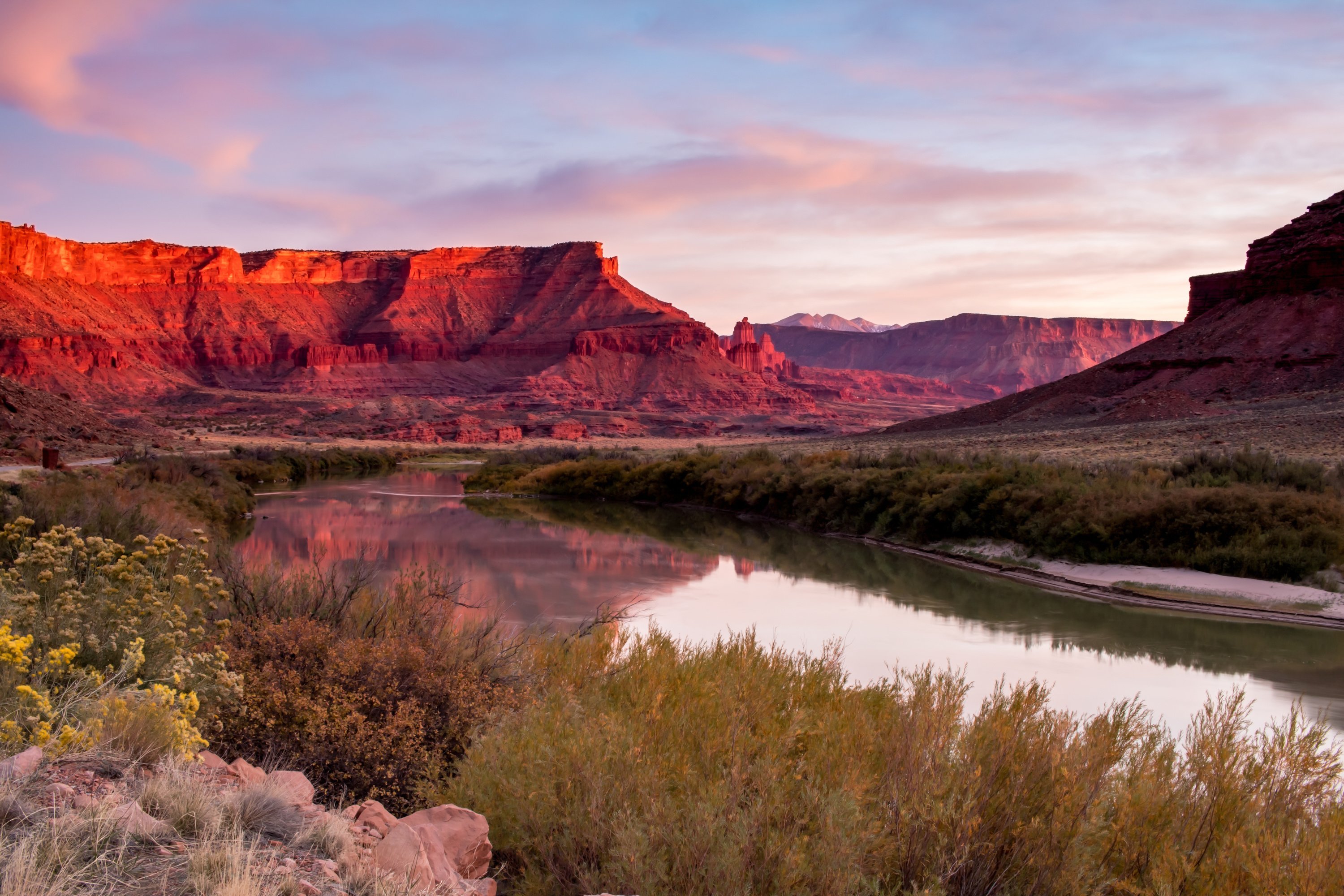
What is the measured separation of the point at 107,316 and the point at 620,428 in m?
62.1

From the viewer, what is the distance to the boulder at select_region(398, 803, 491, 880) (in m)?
4.47

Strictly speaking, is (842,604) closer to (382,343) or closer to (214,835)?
(214,835)

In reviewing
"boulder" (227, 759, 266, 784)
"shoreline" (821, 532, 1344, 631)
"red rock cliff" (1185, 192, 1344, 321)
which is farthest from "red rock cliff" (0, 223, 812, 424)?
"boulder" (227, 759, 266, 784)

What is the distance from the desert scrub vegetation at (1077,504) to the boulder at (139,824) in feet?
59.5

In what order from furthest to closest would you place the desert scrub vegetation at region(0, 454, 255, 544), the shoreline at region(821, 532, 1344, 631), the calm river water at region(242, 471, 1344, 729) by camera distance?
the shoreline at region(821, 532, 1344, 631)
the calm river water at region(242, 471, 1344, 729)
the desert scrub vegetation at region(0, 454, 255, 544)

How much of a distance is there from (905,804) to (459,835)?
2.12 metres

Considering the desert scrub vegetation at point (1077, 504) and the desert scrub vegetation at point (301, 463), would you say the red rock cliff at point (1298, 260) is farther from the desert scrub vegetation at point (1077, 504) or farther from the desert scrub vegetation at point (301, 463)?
the desert scrub vegetation at point (301, 463)

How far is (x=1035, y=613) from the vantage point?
16.9 meters

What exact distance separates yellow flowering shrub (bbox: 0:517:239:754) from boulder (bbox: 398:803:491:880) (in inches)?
42.2

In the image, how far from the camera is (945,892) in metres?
4.48

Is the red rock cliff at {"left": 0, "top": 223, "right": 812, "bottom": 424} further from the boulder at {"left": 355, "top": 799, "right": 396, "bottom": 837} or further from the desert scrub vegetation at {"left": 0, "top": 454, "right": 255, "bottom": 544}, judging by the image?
the boulder at {"left": 355, "top": 799, "right": 396, "bottom": 837}

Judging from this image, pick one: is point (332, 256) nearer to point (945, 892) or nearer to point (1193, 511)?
point (1193, 511)

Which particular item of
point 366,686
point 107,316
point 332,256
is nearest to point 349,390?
point 107,316

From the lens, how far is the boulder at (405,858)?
383 cm
